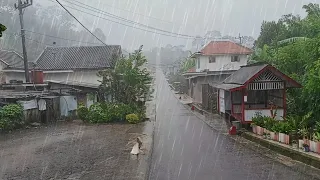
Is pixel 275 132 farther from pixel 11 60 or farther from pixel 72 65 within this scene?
pixel 11 60

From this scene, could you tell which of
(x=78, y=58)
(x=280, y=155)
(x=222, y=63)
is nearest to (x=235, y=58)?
(x=222, y=63)

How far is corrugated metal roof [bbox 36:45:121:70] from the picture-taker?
1264 inches

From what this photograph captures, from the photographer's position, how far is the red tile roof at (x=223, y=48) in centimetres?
3888

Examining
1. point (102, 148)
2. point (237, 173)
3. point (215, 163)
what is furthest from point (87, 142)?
point (237, 173)

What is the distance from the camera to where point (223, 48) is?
130 ft

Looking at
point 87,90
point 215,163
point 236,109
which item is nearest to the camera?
point 215,163

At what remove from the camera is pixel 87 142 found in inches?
637

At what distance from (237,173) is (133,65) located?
16741 millimetres

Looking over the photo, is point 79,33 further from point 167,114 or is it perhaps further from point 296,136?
point 296,136

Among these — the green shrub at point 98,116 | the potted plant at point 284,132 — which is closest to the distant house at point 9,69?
the green shrub at point 98,116

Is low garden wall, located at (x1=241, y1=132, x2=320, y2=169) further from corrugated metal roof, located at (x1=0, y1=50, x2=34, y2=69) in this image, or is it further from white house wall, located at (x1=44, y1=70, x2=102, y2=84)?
corrugated metal roof, located at (x1=0, y1=50, x2=34, y2=69)

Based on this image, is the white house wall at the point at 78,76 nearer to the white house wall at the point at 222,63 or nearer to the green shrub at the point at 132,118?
the green shrub at the point at 132,118

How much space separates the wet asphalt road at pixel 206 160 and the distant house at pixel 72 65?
13.7 meters

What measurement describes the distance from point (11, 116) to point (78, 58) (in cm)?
1508
